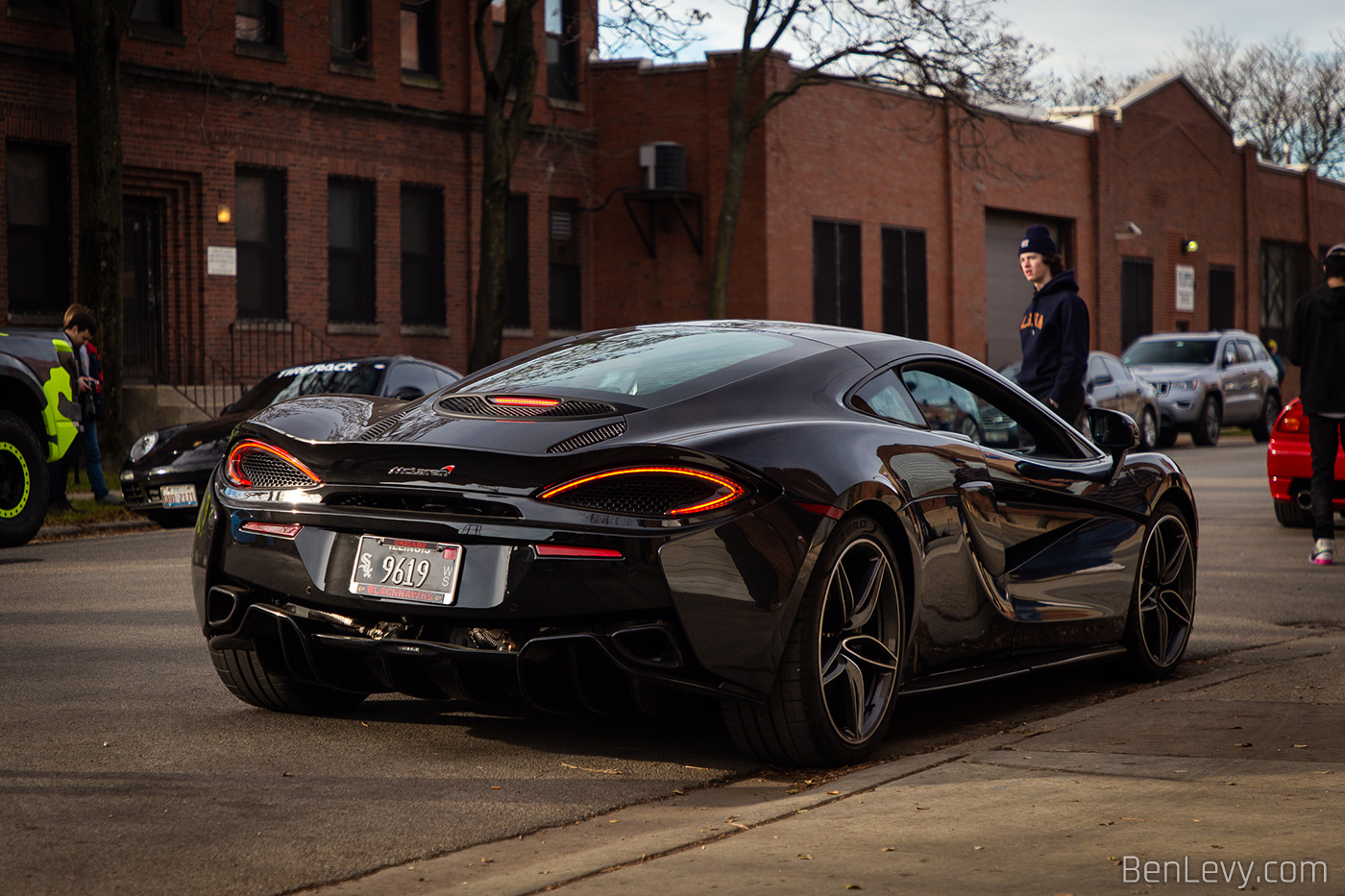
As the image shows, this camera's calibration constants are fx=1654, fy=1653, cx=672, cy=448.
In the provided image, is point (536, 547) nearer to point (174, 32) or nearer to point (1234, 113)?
point (174, 32)

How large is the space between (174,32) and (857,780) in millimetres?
20800

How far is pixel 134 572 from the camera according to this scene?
33.9ft

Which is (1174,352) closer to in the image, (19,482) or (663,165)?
(663,165)

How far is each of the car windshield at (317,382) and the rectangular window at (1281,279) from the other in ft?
140

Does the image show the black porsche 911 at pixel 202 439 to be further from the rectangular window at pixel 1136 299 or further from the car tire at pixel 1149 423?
the rectangular window at pixel 1136 299

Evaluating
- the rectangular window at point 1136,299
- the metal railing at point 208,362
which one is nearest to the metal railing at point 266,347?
the metal railing at point 208,362

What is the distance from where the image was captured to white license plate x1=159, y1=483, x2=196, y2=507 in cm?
1352

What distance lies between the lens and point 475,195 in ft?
92.0

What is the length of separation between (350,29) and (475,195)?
3496 millimetres

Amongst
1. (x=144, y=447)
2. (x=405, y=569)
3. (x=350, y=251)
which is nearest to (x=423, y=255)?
(x=350, y=251)

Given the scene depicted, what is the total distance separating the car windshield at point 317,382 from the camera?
14.6m

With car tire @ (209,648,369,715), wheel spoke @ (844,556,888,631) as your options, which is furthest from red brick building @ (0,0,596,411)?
wheel spoke @ (844,556,888,631)

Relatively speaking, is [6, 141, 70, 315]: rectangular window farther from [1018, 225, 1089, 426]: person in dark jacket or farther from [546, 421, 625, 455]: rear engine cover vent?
[546, 421, 625, 455]: rear engine cover vent

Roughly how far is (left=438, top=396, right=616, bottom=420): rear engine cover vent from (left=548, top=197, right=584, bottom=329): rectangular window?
81.4 ft
